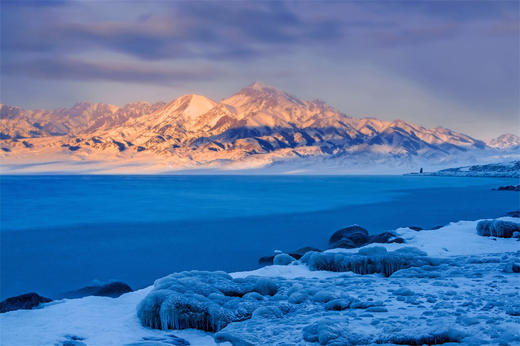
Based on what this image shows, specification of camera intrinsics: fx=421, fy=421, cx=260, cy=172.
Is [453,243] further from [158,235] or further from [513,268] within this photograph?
Result: [158,235]

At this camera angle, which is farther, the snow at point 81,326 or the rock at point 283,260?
the rock at point 283,260

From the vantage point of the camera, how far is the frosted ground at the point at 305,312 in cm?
605

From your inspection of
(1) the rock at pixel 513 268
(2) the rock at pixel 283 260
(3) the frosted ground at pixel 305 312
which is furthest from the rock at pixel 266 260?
(1) the rock at pixel 513 268

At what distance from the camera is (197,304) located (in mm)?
Answer: 7199

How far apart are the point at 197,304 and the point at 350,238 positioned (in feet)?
37.0

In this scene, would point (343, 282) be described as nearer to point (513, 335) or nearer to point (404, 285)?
point (404, 285)

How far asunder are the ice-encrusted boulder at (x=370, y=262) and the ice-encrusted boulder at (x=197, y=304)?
2650mm

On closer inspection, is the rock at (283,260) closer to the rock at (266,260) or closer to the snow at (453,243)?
the snow at (453,243)

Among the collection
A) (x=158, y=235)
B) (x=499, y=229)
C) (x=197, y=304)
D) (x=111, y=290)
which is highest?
(x=197, y=304)

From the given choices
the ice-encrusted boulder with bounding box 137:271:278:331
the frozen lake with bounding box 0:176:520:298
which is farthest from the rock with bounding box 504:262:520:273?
the frozen lake with bounding box 0:176:520:298

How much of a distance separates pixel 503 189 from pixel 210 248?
51.0 meters

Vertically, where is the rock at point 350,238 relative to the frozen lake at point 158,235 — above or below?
above

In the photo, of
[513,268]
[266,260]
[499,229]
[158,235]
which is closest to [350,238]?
[266,260]

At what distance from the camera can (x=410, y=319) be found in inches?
258
